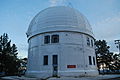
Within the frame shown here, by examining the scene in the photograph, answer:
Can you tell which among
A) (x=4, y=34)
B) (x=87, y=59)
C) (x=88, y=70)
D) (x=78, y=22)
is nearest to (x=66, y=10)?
(x=78, y=22)

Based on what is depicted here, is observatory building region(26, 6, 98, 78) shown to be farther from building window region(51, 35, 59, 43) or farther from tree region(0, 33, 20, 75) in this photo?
tree region(0, 33, 20, 75)

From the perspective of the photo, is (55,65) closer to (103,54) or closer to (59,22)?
(59,22)

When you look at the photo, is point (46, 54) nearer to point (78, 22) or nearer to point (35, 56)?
point (35, 56)

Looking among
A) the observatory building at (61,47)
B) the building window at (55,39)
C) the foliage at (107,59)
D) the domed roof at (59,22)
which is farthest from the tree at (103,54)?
the building window at (55,39)

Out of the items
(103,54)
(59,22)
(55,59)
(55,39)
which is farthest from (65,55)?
(103,54)

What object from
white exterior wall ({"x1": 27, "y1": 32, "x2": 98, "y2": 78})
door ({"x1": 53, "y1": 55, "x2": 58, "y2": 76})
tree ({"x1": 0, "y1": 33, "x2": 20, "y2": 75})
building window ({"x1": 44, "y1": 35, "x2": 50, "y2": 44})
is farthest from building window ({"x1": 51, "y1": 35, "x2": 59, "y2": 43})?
tree ({"x1": 0, "y1": 33, "x2": 20, "y2": 75})

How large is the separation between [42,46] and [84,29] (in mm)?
9402

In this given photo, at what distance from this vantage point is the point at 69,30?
2450 cm

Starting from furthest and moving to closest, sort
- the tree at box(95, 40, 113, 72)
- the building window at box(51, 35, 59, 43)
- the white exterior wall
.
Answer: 1. the tree at box(95, 40, 113, 72)
2. the building window at box(51, 35, 59, 43)
3. the white exterior wall

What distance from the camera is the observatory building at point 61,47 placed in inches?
906

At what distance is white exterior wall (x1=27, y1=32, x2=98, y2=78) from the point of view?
22.8m

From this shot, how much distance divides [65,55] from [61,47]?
5.52ft

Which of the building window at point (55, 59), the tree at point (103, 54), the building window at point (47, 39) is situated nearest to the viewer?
the building window at point (55, 59)

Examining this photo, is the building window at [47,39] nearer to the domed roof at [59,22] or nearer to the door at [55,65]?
the domed roof at [59,22]
